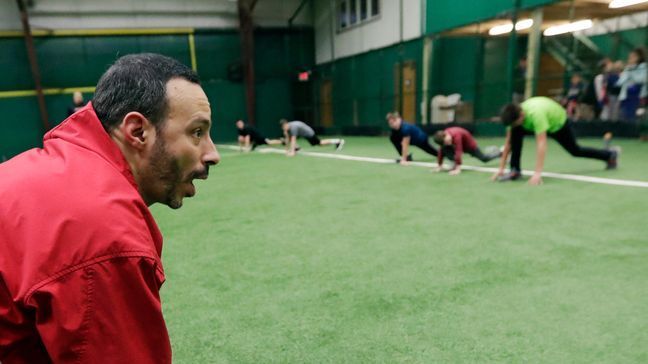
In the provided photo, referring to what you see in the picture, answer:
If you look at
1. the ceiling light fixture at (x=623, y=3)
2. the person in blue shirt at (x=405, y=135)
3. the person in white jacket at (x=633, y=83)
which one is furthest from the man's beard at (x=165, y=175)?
the ceiling light fixture at (x=623, y=3)

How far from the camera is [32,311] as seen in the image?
86cm

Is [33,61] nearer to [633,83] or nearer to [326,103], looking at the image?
[326,103]

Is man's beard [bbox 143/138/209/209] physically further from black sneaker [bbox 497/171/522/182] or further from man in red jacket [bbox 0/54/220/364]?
black sneaker [bbox 497/171/522/182]

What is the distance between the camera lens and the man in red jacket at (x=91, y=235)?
0.81 m

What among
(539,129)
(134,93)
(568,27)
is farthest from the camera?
(568,27)

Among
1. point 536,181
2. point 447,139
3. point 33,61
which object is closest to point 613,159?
point 536,181

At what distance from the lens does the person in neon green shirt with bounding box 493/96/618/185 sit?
5977 mm

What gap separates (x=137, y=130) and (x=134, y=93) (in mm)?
90

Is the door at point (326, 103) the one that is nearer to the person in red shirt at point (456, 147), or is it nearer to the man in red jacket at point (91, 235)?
the person in red shirt at point (456, 147)

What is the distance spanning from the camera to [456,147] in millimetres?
7828

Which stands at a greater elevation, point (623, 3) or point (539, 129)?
point (623, 3)

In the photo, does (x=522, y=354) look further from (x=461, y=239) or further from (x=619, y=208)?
(x=619, y=208)

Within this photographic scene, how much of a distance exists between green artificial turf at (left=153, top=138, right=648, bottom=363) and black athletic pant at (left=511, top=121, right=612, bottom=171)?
2.48ft

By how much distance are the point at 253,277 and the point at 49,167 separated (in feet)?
7.89
